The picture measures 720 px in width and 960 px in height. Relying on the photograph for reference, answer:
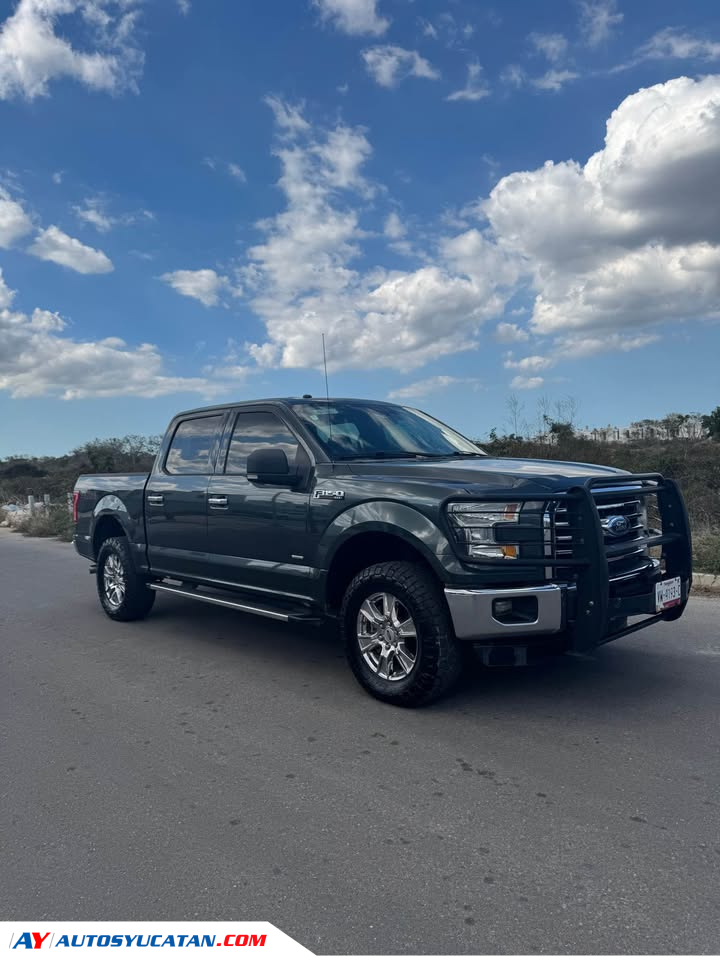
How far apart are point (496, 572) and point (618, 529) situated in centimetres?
94

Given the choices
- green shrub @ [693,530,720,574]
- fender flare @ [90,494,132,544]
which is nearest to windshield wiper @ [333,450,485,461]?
fender flare @ [90,494,132,544]

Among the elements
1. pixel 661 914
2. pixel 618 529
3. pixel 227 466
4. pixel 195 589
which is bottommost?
pixel 661 914

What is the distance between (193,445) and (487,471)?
10.0 ft

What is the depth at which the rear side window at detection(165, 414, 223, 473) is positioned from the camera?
20.3 feet

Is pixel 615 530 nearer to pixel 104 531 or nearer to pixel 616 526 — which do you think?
pixel 616 526

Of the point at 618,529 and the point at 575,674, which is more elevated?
the point at 618,529

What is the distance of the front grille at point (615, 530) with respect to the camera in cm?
404

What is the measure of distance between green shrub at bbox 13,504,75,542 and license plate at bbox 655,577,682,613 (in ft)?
47.1

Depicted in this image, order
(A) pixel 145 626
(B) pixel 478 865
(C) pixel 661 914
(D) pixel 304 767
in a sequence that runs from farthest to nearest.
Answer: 1. (A) pixel 145 626
2. (D) pixel 304 767
3. (B) pixel 478 865
4. (C) pixel 661 914

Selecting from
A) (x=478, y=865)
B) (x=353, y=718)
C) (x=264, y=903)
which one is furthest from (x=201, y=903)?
(x=353, y=718)

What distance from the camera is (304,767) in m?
3.64

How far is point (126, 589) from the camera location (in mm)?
6930

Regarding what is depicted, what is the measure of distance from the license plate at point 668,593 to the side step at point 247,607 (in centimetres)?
217

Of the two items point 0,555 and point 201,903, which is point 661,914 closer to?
point 201,903
